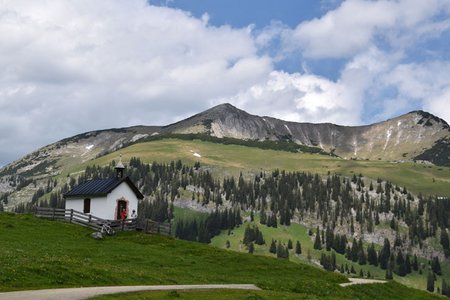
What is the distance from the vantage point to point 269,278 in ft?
153

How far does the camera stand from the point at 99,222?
6756 centimetres

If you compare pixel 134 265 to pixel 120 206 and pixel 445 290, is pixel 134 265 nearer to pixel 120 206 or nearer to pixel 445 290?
pixel 120 206

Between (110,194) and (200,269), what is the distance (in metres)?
32.8

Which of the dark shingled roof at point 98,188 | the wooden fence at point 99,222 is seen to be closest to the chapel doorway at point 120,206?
the dark shingled roof at point 98,188

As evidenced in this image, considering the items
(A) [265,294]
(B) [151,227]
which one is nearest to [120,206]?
(B) [151,227]

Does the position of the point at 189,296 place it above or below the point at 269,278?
above

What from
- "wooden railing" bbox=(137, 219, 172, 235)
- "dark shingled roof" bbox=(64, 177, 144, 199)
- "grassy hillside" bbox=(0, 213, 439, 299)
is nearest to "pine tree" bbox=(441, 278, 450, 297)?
"dark shingled roof" bbox=(64, 177, 144, 199)

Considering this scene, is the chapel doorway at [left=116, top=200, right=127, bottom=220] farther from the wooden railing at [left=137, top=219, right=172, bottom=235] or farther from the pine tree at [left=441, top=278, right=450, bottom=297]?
the pine tree at [left=441, top=278, right=450, bottom=297]

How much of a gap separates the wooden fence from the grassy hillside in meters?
2.92

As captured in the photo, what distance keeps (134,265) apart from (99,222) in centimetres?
2535

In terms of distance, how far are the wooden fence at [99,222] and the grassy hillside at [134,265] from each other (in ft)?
9.57

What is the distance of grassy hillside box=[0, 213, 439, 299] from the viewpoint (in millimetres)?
31703

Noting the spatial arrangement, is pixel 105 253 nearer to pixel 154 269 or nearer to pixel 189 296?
pixel 154 269

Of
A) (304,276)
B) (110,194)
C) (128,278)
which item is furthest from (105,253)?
(110,194)
